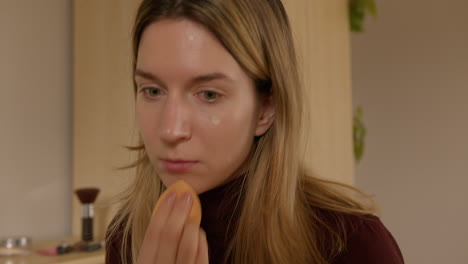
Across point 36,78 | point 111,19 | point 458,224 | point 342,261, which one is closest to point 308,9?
point 111,19

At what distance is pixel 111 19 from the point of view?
1.40m

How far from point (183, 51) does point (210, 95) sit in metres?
0.07

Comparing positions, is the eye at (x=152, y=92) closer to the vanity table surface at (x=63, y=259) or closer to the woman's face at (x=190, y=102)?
the woman's face at (x=190, y=102)

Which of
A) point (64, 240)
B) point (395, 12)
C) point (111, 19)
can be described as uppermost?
point (395, 12)

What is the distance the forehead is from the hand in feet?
0.53

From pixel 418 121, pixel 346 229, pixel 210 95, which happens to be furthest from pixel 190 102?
pixel 418 121

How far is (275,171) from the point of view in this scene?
77cm

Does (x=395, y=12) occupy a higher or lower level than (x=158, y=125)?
higher

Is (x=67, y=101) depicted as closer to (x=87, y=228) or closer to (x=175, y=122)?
(x=87, y=228)

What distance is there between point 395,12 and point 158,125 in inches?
87.7

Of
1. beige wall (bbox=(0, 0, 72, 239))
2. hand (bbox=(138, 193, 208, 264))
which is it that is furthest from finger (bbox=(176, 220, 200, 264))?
beige wall (bbox=(0, 0, 72, 239))

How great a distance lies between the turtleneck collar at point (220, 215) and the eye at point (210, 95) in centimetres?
16

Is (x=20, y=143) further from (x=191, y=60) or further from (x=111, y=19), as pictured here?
(x=191, y=60)

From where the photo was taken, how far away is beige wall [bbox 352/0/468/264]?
2.48 meters
